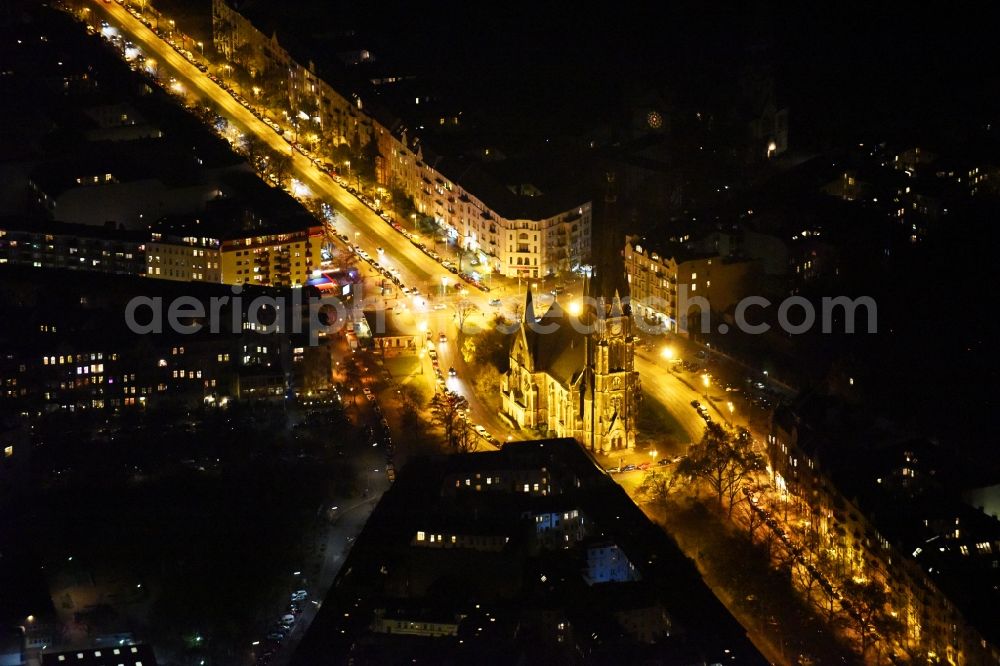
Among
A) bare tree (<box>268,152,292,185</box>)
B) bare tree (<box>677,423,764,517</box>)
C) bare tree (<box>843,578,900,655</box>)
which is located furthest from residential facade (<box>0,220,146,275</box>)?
bare tree (<box>843,578,900,655</box>)

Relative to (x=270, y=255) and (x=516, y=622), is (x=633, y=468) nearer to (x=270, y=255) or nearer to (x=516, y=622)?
(x=516, y=622)

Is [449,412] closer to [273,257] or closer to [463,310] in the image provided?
[463,310]

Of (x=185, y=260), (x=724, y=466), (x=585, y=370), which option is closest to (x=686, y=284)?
(x=585, y=370)

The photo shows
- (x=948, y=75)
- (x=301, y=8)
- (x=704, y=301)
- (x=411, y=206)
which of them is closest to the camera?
(x=704, y=301)

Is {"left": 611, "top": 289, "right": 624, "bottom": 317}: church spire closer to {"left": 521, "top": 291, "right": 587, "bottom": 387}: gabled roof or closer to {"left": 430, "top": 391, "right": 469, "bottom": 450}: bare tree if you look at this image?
{"left": 521, "top": 291, "right": 587, "bottom": 387}: gabled roof

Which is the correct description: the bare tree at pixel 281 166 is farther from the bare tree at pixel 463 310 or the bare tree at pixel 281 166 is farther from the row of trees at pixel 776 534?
the row of trees at pixel 776 534

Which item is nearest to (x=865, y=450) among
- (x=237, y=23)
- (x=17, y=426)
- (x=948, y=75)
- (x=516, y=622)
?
(x=516, y=622)

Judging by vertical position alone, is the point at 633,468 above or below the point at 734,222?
below

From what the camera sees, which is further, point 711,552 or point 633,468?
point 633,468

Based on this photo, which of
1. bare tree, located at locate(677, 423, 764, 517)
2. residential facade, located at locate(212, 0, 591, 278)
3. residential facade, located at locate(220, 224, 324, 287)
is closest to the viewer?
bare tree, located at locate(677, 423, 764, 517)
